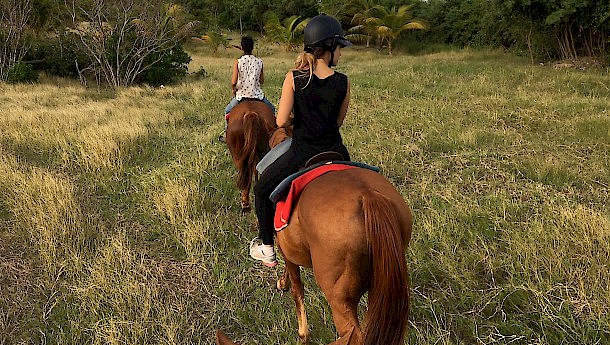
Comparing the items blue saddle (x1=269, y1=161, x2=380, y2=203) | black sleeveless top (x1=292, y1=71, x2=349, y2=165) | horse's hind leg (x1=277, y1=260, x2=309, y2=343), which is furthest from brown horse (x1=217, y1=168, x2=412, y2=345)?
horse's hind leg (x1=277, y1=260, x2=309, y2=343)

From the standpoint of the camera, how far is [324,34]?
2.67m

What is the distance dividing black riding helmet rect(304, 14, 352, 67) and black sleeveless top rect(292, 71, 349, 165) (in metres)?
0.19

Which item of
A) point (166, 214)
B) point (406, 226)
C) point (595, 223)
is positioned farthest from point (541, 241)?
point (166, 214)

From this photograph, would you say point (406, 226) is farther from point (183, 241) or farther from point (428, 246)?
point (183, 241)

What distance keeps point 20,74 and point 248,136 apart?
→ 14211 mm

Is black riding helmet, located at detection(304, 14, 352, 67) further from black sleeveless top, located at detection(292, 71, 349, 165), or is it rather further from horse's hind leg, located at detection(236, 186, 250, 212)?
horse's hind leg, located at detection(236, 186, 250, 212)

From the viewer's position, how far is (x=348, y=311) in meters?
2.34

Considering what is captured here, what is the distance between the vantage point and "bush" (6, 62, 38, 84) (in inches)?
596

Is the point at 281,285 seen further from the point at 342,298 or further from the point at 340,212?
the point at 340,212

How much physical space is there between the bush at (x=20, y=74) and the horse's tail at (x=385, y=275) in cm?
1709

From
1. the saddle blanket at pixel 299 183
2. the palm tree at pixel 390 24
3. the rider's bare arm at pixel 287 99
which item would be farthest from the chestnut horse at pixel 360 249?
the palm tree at pixel 390 24

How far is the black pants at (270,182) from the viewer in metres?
3.04

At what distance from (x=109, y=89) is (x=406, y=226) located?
49.9ft

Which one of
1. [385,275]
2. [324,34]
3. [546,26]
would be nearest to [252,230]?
[324,34]
